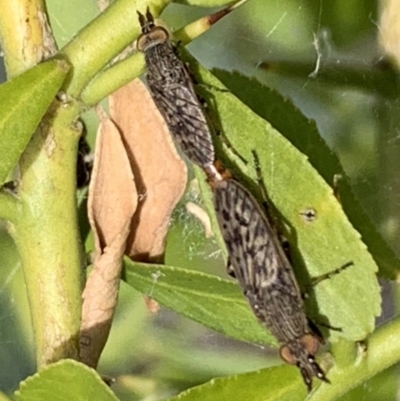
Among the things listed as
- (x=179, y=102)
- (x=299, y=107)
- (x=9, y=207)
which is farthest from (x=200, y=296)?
(x=299, y=107)

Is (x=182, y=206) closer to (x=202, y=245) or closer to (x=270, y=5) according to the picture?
(x=202, y=245)

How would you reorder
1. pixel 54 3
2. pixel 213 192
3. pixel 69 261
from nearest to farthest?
pixel 69 261, pixel 213 192, pixel 54 3

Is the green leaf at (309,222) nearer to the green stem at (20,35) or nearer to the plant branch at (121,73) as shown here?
the plant branch at (121,73)

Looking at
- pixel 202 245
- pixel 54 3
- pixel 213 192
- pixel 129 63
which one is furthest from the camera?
pixel 202 245

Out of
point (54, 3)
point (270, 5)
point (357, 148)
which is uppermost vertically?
point (54, 3)

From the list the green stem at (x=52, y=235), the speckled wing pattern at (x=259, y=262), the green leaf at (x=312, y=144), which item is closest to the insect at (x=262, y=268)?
the speckled wing pattern at (x=259, y=262)

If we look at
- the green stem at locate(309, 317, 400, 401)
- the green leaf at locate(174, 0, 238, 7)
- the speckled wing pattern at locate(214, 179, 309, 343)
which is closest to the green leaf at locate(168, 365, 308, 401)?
the green stem at locate(309, 317, 400, 401)

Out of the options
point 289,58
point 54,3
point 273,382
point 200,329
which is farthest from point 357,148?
point 273,382

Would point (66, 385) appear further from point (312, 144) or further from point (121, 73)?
point (312, 144)
